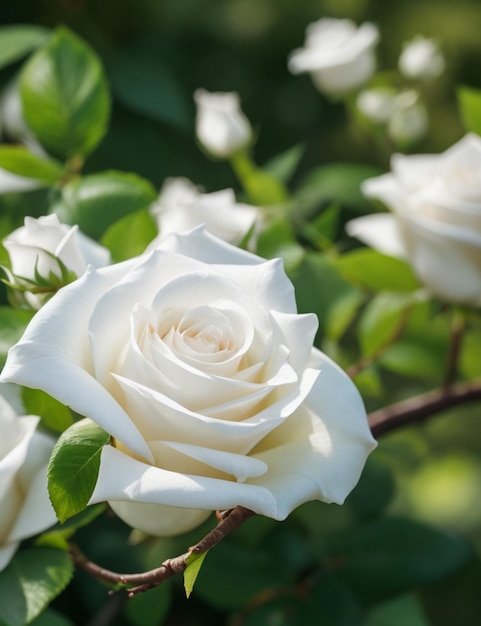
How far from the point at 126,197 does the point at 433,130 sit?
0.95 meters

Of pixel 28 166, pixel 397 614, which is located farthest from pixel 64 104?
pixel 397 614

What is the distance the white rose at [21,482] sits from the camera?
38cm

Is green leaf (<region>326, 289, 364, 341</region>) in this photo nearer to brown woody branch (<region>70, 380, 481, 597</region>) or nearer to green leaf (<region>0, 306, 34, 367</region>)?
brown woody branch (<region>70, 380, 481, 597</region>)

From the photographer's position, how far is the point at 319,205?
816 millimetres

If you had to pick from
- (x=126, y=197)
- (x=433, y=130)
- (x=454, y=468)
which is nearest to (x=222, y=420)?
(x=126, y=197)

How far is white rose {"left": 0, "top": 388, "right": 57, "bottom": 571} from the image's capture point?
1.24 ft

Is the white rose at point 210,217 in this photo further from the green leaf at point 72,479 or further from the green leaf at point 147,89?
the green leaf at point 147,89

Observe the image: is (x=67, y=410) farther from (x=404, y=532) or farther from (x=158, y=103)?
(x=158, y=103)

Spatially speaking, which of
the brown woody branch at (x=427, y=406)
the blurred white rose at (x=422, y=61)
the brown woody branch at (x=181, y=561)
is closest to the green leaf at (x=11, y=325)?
the brown woody branch at (x=181, y=561)

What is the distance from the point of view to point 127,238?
1.46 feet

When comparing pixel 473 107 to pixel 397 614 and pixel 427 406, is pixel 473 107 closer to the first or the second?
pixel 427 406

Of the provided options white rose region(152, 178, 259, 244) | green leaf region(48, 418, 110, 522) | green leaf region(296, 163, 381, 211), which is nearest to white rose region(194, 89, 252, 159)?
green leaf region(296, 163, 381, 211)

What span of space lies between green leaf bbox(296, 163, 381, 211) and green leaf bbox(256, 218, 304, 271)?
0.22 meters

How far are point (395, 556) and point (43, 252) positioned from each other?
32cm
